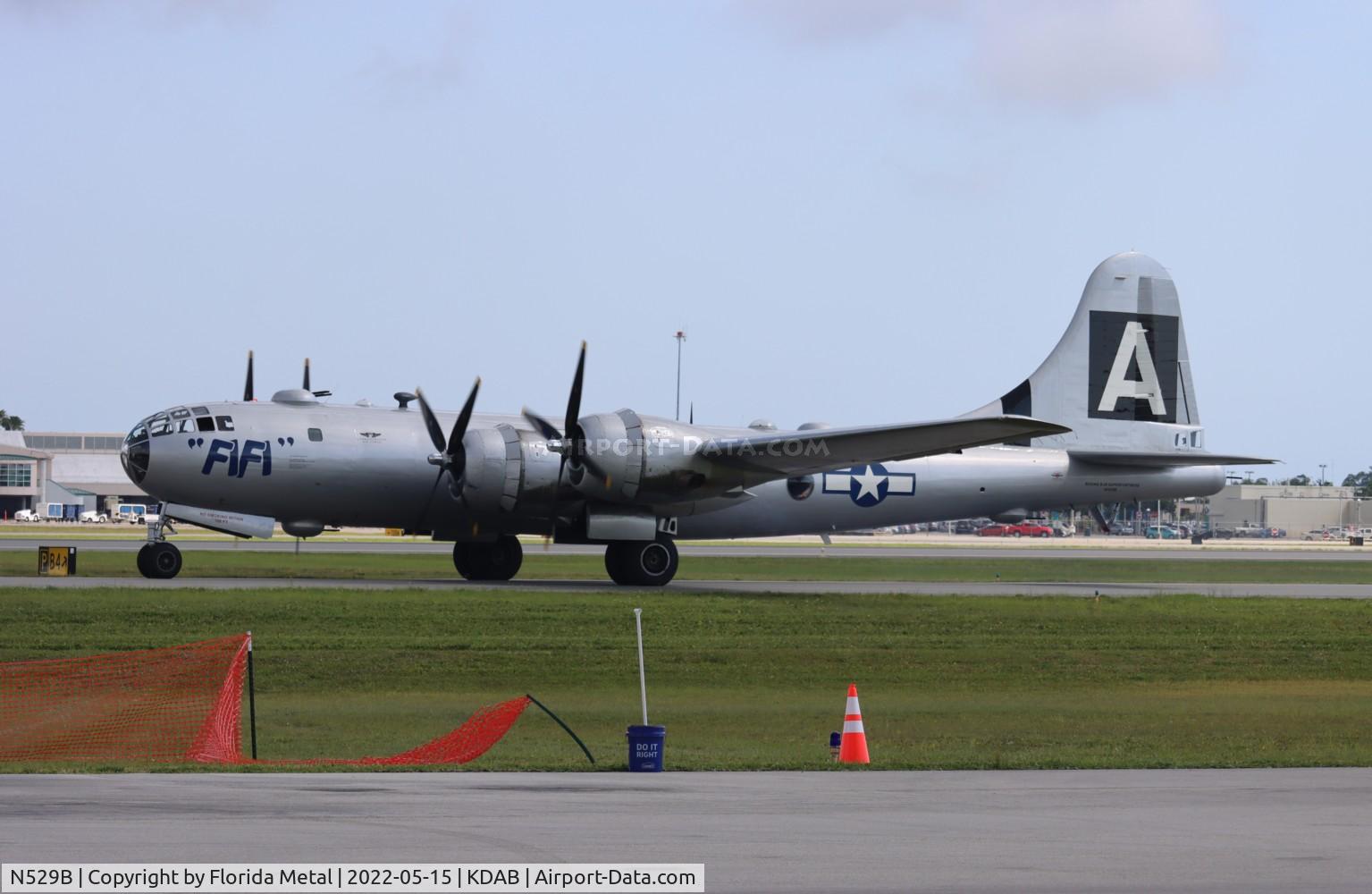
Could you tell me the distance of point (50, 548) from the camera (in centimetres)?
4150

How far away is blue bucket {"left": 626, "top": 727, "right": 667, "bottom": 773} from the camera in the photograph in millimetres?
16250

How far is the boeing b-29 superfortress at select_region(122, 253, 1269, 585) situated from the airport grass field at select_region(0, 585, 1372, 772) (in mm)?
2926

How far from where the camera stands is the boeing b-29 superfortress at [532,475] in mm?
36625

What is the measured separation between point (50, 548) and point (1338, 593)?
35252 millimetres

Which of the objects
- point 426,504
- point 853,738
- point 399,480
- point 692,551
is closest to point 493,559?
point 426,504

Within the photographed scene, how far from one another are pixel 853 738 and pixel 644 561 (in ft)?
70.7

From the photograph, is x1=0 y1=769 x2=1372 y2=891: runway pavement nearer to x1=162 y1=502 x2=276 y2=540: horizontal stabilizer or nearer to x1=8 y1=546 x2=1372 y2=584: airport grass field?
x1=162 y1=502 x2=276 y2=540: horizontal stabilizer

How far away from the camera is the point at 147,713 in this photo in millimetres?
22109

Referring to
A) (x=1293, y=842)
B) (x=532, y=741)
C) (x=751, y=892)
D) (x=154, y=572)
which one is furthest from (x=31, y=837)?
(x=154, y=572)

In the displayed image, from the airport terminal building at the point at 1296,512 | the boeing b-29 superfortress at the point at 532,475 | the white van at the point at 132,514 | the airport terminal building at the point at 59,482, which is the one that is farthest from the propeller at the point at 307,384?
the airport terminal building at the point at 1296,512

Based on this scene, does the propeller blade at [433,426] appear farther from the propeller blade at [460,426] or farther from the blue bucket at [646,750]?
the blue bucket at [646,750]

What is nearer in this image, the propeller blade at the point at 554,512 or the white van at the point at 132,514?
the propeller blade at the point at 554,512

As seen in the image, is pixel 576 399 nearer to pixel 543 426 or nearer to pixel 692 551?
pixel 543 426
